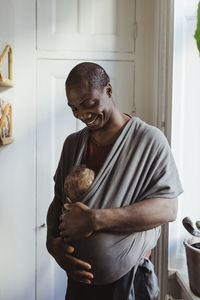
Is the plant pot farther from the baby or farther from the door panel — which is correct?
the door panel

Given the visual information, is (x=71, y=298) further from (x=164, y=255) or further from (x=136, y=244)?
(x=164, y=255)

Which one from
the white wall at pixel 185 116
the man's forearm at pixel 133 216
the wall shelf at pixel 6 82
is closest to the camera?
the man's forearm at pixel 133 216

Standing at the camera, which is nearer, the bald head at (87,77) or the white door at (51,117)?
the bald head at (87,77)

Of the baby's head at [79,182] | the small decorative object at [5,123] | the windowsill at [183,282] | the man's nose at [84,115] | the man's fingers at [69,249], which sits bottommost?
the windowsill at [183,282]

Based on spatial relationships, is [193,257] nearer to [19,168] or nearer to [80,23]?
[19,168]

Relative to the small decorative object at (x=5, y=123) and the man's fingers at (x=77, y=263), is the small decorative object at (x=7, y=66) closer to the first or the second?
the small decorative object at (x=5, y=123)

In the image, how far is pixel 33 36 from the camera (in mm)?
1733

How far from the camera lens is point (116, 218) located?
87 cm

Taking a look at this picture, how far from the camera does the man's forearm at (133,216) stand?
2.86 feet

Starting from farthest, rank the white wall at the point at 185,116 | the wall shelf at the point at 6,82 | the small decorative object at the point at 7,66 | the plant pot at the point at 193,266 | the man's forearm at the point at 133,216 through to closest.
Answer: the small decorative object at the point at 7,66, the wall shelf at the point at 6,82, the white wall at the point at 185,116, the plant pot at the point at 193,266, the man's forearm at the point at 133,216

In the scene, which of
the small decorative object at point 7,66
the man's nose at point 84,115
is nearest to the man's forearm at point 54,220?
the man's nose at point 84,115

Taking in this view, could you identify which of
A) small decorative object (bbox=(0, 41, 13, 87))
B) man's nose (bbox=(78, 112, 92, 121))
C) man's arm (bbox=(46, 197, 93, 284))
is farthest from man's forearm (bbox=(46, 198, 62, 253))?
small decorative object (bbox=(0, 41, 13, 87))

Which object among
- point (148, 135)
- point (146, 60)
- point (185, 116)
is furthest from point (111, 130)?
point (146, 60)

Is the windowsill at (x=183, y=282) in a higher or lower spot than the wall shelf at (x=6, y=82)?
lower
